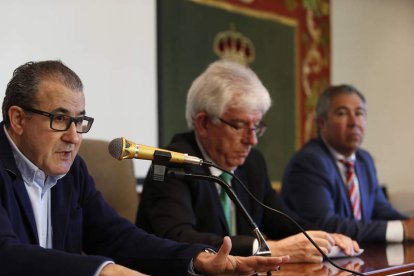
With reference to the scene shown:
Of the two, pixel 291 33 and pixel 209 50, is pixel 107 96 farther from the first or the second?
pixel 291 33

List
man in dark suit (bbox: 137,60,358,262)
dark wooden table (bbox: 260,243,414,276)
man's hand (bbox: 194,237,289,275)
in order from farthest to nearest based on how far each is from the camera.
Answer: man in dark suit (bbox: 137,60,358,262) → dark wooden table (bbox: 260,243,414,276) → man's hand (bbox: 194,237,289,275)

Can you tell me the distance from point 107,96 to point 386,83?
9.52ft

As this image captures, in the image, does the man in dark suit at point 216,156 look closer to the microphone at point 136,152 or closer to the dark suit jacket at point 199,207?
the dark suit jacket at point 199,207

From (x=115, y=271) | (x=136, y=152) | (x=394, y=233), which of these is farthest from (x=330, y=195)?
(x=115, y=271)

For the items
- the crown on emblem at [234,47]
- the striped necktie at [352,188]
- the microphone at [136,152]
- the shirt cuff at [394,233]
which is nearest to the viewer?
the microphone at [136,152]

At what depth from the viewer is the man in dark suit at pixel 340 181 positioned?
2559 millimetres

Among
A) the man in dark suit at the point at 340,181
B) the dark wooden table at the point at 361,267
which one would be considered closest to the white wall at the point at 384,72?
the man in dark suit at the point at 340,181

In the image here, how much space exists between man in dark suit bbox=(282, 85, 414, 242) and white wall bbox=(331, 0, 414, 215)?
210 cm

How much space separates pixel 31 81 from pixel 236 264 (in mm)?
707

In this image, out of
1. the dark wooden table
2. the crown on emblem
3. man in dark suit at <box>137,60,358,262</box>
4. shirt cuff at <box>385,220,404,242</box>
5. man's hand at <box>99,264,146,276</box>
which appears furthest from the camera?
the crown on emblem

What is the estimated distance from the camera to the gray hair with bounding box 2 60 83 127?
173 cm

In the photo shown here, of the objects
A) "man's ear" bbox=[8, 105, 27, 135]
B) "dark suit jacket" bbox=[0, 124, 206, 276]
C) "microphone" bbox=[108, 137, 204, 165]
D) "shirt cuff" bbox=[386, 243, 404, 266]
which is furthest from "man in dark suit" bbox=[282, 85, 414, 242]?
"man's ear" bbox=[8, 105, 27, 135]

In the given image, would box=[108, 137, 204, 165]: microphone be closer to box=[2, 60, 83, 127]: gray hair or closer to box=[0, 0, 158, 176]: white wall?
box=[2, 60, 83, 127]: gray hair

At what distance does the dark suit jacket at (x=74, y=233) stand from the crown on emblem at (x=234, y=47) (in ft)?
7.67
